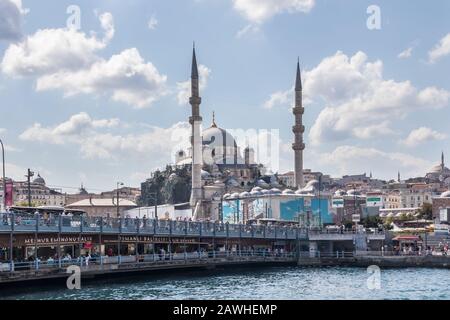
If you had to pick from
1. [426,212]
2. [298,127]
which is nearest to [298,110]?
[298,127]

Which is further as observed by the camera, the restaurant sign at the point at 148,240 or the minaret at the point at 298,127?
the minaret at the point at 298,127

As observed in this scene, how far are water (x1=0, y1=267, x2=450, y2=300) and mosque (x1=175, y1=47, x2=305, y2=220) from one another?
54856 millimetres

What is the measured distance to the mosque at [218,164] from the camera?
107562mm

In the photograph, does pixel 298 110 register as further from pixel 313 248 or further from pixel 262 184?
pixel 313 248

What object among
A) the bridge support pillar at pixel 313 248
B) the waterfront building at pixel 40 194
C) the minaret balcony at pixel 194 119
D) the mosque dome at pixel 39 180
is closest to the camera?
the bridge support pillar at pixel 313 248

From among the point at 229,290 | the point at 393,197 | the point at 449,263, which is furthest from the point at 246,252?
the point at 393,197

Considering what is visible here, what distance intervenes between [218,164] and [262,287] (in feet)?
337

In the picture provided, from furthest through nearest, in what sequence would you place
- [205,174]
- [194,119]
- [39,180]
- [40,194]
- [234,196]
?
[39,180] → [40,194] → [205,174] → [234,196] → [194,119]

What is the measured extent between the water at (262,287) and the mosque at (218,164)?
5486 cm

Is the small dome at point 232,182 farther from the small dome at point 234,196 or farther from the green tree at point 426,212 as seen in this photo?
the green tree at point 426,212

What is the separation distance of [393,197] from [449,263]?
98.4 meters

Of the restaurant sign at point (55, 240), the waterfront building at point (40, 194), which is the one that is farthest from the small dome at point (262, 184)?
the restaurant sign at point (55, 240)

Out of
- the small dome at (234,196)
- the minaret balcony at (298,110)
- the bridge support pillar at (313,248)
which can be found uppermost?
the minaret balcony at (298,110)

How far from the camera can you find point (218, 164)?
472 ft
